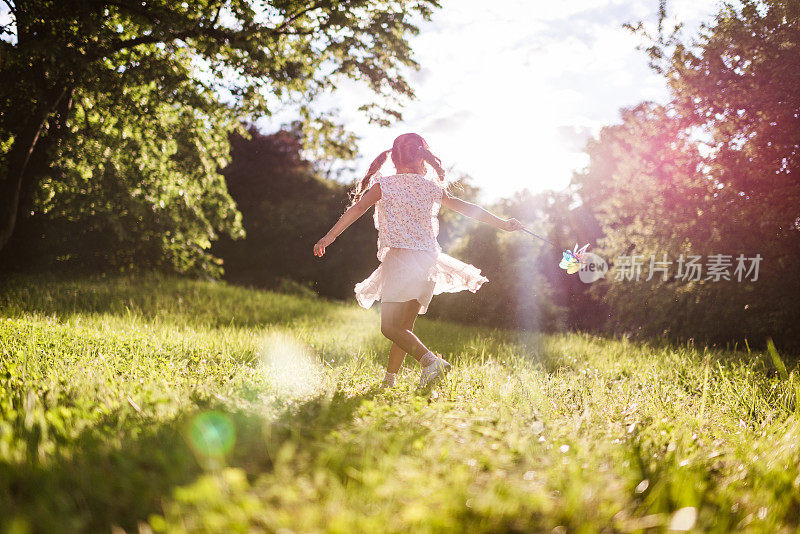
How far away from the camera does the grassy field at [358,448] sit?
1891 millimetres

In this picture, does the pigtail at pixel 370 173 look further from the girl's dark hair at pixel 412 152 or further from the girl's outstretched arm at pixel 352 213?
the girl's outstretched arm at pixel 352 213

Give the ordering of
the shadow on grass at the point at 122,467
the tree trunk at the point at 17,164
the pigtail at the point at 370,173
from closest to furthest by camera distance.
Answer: the shadow on grass at the point at 122,467, the pigtail at the point at 370,173, the tree trunk at the point at 17,164

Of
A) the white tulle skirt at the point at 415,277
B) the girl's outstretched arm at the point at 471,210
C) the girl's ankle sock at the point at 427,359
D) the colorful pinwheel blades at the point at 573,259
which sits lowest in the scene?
the girl's ankle sock at the point at 427,359

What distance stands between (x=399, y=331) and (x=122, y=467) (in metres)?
2.36

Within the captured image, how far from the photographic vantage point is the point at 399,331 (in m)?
4.23

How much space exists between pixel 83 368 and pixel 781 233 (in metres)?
10.6

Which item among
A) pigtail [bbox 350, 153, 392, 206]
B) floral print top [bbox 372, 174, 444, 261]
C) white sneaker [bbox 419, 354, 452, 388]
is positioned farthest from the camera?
pigtail [bbox 350, 153, 392, 206]

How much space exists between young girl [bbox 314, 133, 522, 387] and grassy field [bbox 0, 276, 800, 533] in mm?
419

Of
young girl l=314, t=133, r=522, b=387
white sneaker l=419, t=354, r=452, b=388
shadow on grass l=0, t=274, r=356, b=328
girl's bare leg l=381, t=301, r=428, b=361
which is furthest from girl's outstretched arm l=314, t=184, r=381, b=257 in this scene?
shadow on grass l=0, t=274, r=356, b=328

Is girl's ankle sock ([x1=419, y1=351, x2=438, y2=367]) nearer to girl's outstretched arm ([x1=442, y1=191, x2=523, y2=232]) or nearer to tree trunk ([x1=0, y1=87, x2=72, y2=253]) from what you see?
girl's outstretched arm ([x1=442, y1=191, x2=523, y2=232])

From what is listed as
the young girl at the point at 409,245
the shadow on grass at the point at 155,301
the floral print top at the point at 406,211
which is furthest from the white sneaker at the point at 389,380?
the shadow on grass at the point at 155,301

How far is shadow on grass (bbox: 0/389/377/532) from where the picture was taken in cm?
188

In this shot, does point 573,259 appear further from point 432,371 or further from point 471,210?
point 432,371

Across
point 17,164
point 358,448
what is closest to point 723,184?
point 358,448
